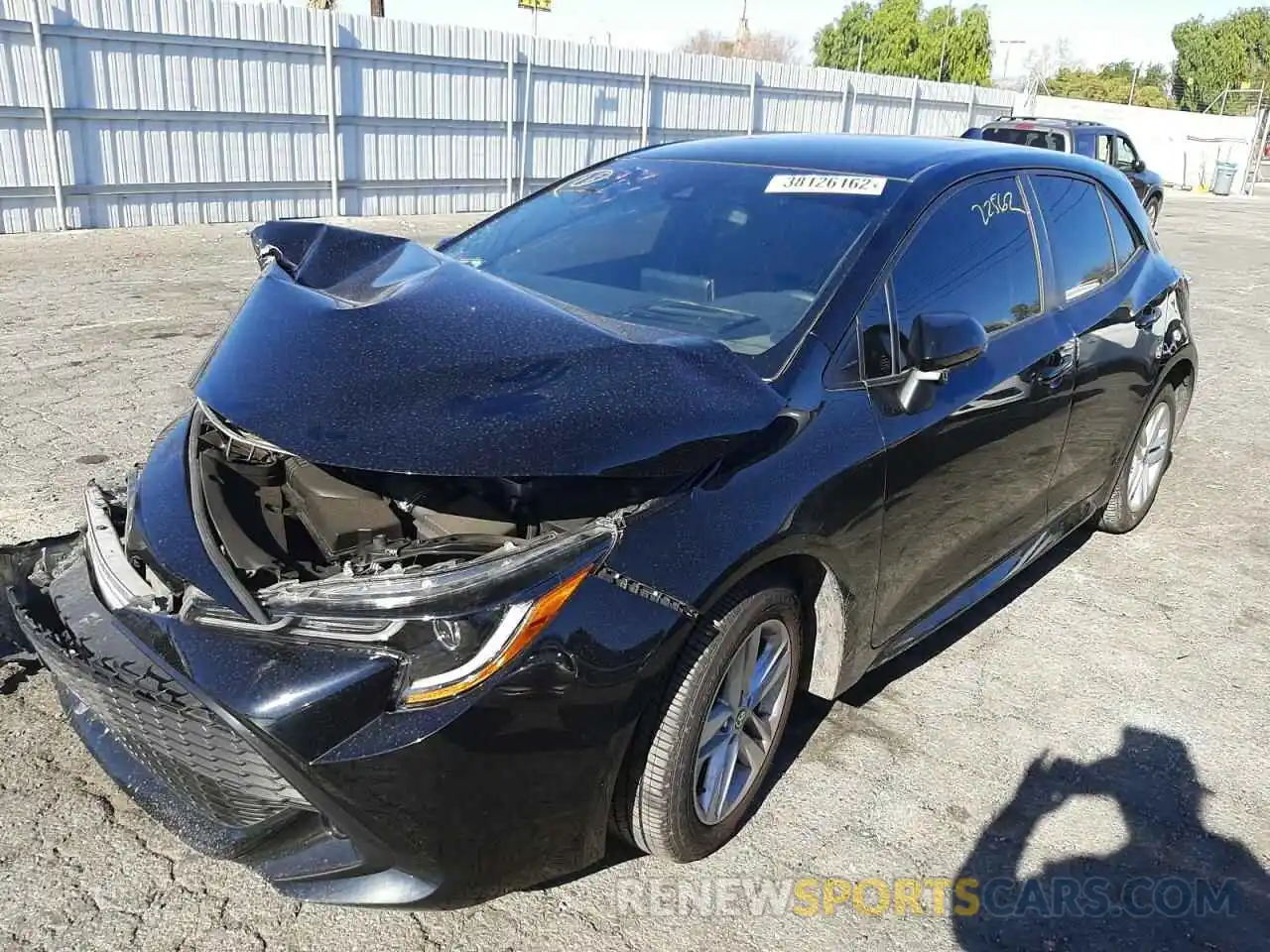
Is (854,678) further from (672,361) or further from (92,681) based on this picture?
(92,681)

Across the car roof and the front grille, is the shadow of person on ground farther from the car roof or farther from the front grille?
the car roof

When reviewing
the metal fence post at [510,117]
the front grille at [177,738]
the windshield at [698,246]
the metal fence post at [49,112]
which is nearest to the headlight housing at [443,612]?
the front grille at [177,738]

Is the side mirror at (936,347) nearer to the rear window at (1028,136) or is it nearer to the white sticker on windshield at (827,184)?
the white sticker on windshield at (827,184)

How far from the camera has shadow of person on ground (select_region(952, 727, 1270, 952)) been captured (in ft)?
8.38

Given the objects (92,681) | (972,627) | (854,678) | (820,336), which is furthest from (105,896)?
(972,627)

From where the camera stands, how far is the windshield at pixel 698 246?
304cm

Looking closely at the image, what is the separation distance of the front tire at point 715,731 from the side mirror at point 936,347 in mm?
727

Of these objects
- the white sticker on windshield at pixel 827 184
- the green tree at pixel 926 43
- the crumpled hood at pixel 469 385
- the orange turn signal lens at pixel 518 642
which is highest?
the green tree at pixel 926 43

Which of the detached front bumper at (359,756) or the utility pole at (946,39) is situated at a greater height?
the utility pole at (946,39)

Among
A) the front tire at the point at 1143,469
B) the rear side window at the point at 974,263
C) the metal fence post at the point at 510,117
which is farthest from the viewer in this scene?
the metal fence post at the point at 510,117

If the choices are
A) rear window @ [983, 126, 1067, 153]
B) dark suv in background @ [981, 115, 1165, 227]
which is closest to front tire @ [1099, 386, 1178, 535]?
dark suv in background @ [981, 115, 1165, 227]

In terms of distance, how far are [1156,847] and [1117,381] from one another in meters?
2.03

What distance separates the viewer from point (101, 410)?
582cm

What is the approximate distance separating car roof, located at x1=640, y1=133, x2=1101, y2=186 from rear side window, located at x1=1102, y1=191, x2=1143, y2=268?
0.51 m
